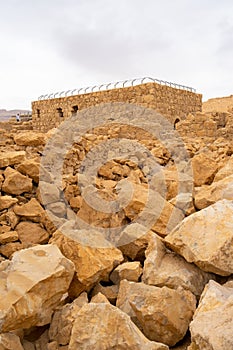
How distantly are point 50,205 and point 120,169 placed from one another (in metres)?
2.01

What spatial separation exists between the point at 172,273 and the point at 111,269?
0.60 metres

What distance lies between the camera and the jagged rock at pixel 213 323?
2213 millimetres

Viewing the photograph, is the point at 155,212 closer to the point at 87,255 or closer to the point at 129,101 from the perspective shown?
the point at 87,255

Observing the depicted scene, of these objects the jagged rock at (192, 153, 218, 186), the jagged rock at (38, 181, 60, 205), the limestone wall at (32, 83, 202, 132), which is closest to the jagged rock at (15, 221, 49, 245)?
the jagged rock at (38, 181, 60, 205)

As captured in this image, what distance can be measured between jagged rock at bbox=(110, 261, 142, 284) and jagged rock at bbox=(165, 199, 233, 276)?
1.25 ft

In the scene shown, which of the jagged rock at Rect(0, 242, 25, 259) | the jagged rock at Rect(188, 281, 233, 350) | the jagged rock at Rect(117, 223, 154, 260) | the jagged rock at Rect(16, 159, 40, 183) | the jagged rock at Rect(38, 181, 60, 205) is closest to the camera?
the jagged rock at Rect(188, 281, 233, 350)

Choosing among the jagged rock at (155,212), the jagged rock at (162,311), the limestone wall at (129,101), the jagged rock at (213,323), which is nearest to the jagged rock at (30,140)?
the jagged rock at (155,212)

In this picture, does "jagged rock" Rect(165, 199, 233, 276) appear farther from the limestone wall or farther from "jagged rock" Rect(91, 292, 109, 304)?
the limestone wall

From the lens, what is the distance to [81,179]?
5422 millimetres

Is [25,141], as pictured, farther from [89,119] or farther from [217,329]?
[89,119]

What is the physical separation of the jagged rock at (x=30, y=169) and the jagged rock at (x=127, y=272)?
208cm

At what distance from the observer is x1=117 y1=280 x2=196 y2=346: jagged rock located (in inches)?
112

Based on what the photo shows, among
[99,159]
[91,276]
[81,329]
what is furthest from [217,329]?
[99,159]

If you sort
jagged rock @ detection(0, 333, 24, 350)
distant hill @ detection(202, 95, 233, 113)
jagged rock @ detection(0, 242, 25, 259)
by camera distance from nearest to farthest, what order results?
jagged rock @ detection(0, 333, 24, 350) < jagged rock @ detection(0, 242, 25, 259) < distant hill @ detection(202, 95, 233, 113)
